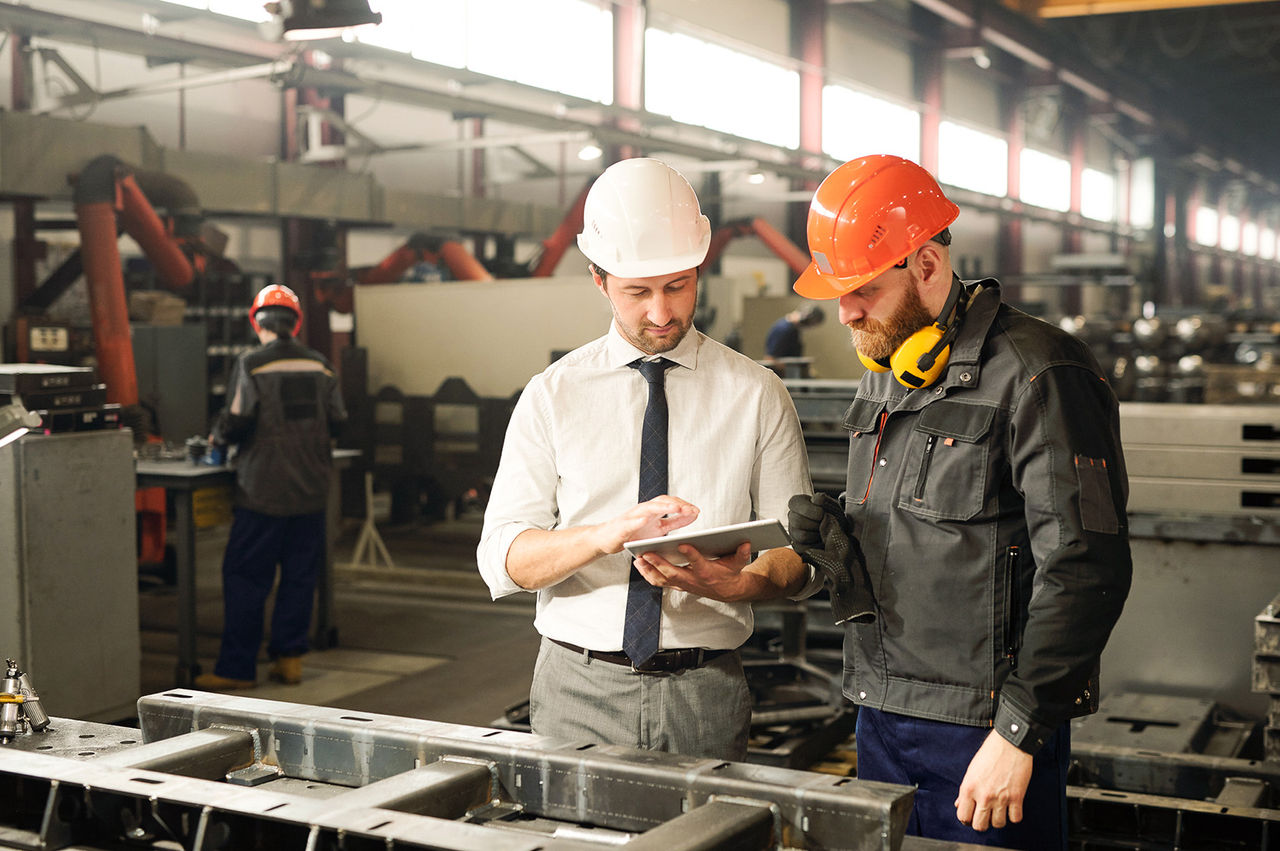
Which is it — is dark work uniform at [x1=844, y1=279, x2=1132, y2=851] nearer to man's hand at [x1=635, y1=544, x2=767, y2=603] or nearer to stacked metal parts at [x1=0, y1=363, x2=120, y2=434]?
man's hand at [x1=635, y1=544, x2=767, y2=603]

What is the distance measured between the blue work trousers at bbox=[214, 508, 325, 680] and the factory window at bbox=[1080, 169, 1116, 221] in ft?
64.8

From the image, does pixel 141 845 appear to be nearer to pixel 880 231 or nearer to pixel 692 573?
pixel 692 573

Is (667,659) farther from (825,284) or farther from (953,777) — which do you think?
(825,284)

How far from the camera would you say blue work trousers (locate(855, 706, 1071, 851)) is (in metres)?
1.84

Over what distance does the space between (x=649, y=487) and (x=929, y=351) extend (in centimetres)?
49

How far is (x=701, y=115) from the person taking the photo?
40.9 ft

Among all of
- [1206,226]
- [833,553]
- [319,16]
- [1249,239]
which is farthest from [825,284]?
[1249,239]

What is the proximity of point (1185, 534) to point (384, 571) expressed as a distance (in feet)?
16.9

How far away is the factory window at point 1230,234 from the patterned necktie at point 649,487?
1340 inches

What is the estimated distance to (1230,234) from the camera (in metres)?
33.2

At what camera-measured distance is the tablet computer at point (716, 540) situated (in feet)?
5.66

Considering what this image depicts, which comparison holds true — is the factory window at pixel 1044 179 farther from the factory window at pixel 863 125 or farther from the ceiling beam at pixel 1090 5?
the ceiling beam at pixel 1090 5

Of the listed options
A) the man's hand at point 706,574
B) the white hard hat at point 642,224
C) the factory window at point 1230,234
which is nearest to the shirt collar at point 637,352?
the white hard hat at point 642,224

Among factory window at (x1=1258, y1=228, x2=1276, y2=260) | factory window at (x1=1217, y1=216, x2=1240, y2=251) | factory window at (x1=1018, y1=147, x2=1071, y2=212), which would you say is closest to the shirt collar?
factory window at (x1=1018, y1=147, x2=1071, y2=212)
